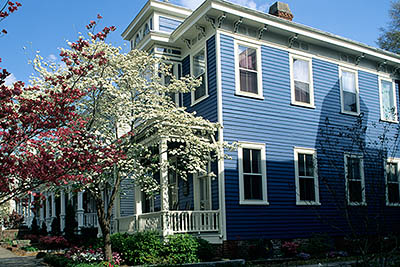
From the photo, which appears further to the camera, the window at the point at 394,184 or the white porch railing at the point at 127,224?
the window at the point at 394,184

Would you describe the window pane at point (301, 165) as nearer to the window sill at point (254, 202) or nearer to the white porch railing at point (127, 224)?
the window sill at point (254, 202)

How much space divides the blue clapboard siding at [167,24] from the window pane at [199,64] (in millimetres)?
2540

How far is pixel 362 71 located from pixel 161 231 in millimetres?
11119

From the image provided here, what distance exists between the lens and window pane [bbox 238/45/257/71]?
15.5m

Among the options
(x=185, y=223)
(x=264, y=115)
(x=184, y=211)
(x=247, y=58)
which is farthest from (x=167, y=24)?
(x=185, y=223)

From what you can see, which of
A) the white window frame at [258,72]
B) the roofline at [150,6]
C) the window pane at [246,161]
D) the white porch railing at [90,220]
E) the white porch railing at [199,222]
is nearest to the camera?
the white porch railing at [199,222]

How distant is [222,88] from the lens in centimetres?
1466

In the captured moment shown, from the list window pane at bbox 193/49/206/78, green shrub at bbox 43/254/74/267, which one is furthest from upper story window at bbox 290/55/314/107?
green shrub at bbox 43/254/74/267

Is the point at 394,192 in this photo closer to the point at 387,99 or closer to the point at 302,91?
the point at 387,99

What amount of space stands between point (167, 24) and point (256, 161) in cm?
695

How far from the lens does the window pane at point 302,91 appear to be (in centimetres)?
1684

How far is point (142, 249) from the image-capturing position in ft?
41.4

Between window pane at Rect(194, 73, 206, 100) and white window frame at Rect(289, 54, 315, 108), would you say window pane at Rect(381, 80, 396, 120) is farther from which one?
window pane at Rect(194, 73, 206, 100)

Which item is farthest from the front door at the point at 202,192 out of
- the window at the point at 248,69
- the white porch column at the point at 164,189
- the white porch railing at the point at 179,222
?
the window at the point at 248,69
